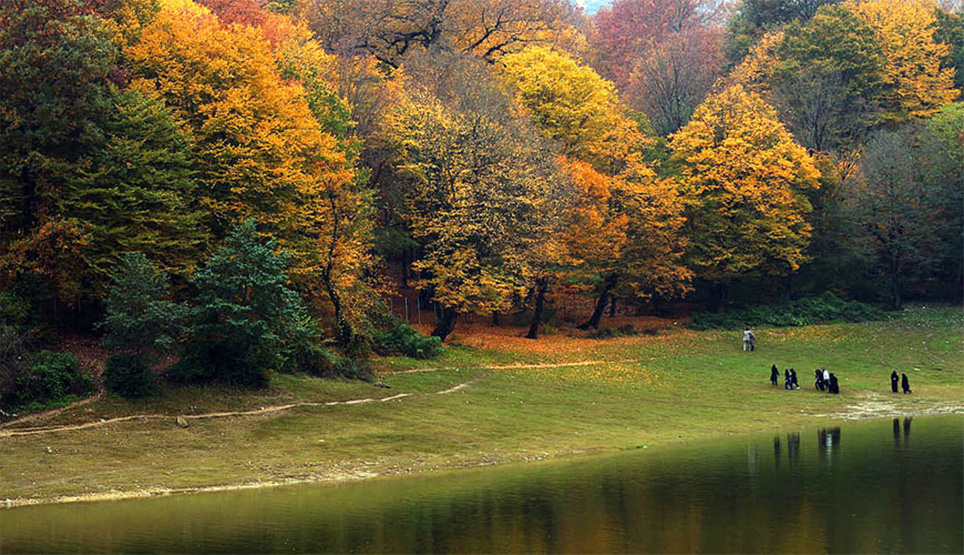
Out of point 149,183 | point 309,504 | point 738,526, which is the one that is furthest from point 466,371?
point 738,526

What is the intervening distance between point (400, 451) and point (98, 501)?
10275 millimetres

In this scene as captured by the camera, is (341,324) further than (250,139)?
Yes

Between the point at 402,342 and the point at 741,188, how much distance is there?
86.6ft

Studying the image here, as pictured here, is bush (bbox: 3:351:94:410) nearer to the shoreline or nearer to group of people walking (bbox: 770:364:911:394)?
the shoreline

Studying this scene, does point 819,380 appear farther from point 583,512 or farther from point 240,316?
point 583,512

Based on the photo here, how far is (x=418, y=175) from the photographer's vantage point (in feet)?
172

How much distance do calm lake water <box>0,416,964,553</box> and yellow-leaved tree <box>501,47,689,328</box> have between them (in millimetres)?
30513

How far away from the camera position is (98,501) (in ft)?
87.5

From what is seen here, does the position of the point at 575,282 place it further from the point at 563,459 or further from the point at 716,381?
the point at 563,459

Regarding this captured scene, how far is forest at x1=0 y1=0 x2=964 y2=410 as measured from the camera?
37.6 meters

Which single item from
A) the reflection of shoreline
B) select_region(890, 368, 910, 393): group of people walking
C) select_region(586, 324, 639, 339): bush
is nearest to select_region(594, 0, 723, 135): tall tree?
select_region(586, 324, 639, 339): bush

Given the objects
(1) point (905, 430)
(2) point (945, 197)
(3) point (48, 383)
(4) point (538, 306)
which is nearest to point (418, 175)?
(4) point (538, 306)

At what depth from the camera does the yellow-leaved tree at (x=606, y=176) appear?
61.1 metres

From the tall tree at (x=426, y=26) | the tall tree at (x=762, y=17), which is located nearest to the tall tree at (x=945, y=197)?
the tall tree at (x=762, y=17)
